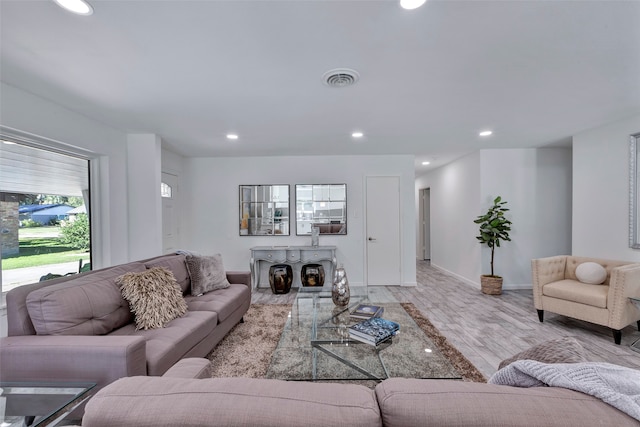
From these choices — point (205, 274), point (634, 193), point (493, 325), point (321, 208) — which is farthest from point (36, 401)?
point (634, 193)

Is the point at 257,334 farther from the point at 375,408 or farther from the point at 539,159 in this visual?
the point at 539,159

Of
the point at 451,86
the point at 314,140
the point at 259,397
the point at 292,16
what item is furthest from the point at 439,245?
the point at 259,397

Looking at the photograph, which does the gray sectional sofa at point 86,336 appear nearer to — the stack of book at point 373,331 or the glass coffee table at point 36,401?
the glass coffee table at point 36,401

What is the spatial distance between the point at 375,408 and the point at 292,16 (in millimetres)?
1710

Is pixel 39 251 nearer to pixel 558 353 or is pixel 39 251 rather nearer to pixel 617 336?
pixel 558 353

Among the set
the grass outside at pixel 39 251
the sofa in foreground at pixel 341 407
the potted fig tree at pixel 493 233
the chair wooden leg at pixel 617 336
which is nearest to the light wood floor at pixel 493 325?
the chair wooden leg at pixel 617 336

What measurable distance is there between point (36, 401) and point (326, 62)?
239 centimetres

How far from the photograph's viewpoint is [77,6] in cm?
130

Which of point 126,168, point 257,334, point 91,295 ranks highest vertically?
point 126,168

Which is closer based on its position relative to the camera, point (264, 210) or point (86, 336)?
point (86, 336)

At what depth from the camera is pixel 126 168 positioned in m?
3.37

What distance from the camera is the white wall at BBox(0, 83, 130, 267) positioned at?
7.94 feet

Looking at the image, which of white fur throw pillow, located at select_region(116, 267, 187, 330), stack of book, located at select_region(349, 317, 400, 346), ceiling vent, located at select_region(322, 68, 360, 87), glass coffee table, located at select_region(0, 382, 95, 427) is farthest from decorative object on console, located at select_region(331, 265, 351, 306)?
glass coffee table, located at select_region(0, 382, 95, 427)

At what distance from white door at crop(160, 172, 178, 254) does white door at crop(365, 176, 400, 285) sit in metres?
3.24
